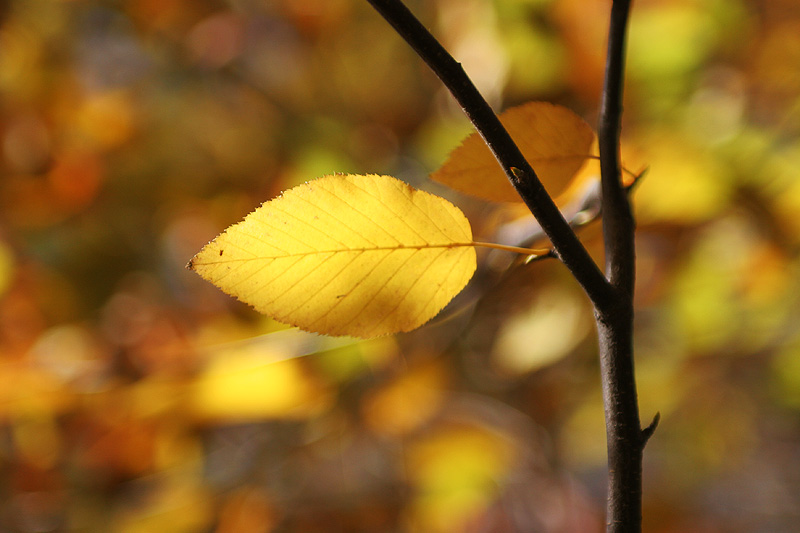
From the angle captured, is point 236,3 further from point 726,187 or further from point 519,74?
point 726,187

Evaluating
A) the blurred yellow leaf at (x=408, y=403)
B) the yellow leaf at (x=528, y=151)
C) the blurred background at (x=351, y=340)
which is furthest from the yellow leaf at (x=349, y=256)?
the blurred yellow leaf at (x=408, y=403)

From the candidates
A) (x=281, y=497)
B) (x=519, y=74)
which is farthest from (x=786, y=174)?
(x=281, y=497)

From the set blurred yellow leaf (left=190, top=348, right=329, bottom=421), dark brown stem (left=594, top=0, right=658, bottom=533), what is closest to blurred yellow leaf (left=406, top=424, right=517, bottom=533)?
blurred yellow leaf (left=190, top=348, right=329, bottom=421)

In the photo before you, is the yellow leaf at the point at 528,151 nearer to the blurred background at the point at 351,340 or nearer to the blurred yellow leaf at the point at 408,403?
the blurred background at the point at 351,340

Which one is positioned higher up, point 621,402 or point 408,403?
point 408,403

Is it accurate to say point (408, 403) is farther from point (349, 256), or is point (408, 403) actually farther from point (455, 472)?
point (349, 256)

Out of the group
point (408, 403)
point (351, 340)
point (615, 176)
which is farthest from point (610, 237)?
point (408, 403)

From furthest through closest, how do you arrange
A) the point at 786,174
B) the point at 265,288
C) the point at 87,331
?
the point at 87,331 → the point at 786,174 → the point at 265,288

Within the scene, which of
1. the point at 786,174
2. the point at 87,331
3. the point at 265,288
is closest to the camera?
the point at 265,288
